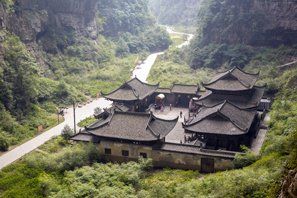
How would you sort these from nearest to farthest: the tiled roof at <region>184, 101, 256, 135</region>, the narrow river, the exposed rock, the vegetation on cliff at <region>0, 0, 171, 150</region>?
1. the exposed rock
2. the tiled roof at <region>184, 101, 256, 135</region>
3. the vegetation on cliff at <region>0, 0, 171, 150</region>
4. the narrow river

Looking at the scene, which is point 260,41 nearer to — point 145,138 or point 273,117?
point 273,117

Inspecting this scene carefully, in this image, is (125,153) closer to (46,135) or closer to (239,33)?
(46,135)

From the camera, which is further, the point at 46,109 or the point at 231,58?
the point at 231,58

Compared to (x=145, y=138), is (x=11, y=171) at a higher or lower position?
lower

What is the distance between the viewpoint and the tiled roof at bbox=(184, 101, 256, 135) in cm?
3469

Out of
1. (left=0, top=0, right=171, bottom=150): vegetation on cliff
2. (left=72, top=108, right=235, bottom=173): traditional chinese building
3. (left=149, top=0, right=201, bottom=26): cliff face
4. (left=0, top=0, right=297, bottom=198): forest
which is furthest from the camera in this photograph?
(left=149, top=0, right=201, bottom=26): cliff face

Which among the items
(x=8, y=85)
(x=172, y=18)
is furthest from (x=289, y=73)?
(x=172, y=18)

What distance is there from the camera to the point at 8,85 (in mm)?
47750

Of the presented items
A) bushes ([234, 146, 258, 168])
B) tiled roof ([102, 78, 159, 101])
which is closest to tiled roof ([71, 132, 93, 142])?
tiled roof ([102, 78, 159, 101])

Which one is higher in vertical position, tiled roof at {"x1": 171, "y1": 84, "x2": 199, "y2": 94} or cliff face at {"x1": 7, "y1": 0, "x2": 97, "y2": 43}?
cliff face at {"x1": 7, "y1": 0, "x2": 97, "y2": 43}

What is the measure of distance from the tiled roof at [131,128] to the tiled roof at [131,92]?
10638mm

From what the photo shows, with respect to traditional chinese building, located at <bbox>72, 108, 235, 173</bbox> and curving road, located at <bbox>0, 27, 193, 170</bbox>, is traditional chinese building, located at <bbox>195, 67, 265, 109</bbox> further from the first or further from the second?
curving road, located at <bbox>0, 27, 193, 170</bbox>

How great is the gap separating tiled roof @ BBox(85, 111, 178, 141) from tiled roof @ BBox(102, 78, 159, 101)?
10638 millimetres

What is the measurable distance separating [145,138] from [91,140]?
538cm
